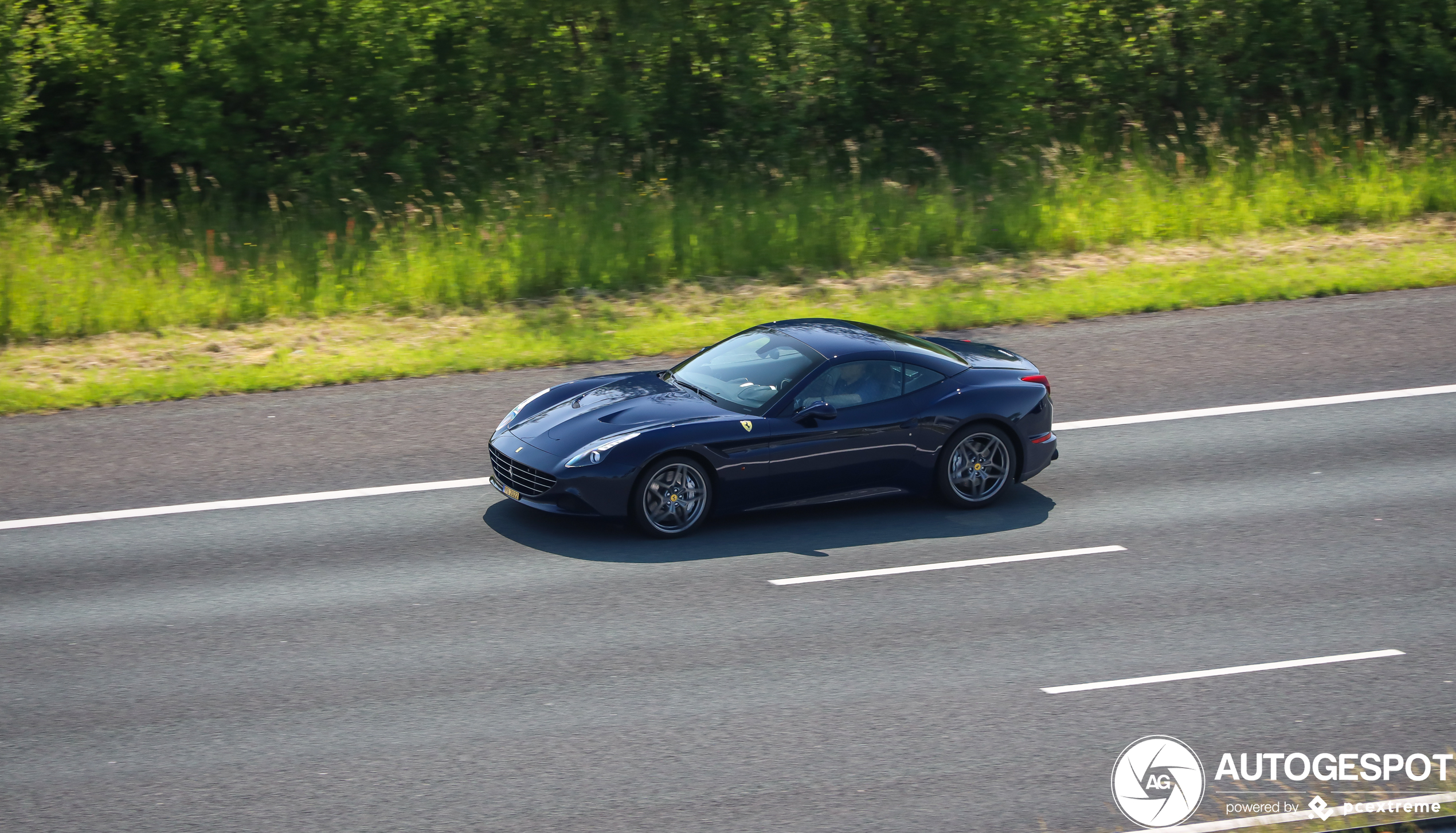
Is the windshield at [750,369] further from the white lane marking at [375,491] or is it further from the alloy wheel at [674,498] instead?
the white lane marking at [375,491]

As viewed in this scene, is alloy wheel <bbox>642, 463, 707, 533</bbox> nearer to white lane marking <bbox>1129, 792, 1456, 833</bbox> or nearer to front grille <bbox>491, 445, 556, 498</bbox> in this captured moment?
front grille <bbox>491, 445, 556, 498</bbox>

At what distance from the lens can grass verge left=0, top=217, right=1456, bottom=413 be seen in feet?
45.1

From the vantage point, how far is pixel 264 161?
756 inches

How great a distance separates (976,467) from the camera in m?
10.7

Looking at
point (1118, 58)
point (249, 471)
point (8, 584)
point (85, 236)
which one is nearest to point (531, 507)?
point (249, 471)

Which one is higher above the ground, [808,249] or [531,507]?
[808,249]

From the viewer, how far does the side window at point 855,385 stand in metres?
10.3

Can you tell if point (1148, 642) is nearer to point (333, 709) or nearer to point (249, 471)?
point (333, 709)

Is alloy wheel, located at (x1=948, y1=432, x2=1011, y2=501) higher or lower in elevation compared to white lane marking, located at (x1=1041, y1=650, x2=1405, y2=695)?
higher

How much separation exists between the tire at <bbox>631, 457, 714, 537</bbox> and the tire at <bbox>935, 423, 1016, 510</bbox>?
1.89 meters

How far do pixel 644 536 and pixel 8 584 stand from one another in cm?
427

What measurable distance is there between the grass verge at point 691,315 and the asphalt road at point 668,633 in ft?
3.67

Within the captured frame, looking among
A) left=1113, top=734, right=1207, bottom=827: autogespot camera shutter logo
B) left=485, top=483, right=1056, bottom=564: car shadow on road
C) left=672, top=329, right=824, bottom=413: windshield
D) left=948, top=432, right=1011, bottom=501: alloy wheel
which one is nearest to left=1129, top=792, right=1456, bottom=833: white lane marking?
left=1113, top=734, right=1207, bottom=827: autogespot camera shutter logo

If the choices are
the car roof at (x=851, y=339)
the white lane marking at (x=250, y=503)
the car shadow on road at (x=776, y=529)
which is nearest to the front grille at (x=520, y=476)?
the car shadow on road at (x=776, y=529)
